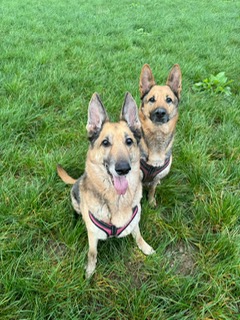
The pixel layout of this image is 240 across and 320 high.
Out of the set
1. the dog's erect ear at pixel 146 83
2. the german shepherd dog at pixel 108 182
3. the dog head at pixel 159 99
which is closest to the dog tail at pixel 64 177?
the german shepherd dog at pixel 108 182

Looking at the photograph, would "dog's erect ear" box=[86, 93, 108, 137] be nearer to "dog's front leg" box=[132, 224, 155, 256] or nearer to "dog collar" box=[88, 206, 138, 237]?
"dog collar" box=[88, 206, 138, 237]

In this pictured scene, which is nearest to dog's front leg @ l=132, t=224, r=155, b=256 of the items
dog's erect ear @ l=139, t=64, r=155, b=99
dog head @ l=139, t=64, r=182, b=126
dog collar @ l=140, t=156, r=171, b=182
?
dog collar @ l=140, t=156, r=171, b=182

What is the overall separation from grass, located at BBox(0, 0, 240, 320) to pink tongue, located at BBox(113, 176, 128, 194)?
Answer: 56 centimetres

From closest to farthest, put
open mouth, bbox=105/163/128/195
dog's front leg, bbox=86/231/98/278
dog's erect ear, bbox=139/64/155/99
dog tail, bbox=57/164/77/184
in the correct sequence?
open mouth, bbox=105/163/128/195 < dog's front leg, bbox=86/231/98/278 < dog tail, bbox=57/164/77/184 < dog's erect ear, bbox=139/64/155/99

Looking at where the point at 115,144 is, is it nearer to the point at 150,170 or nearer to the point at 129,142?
the point at 129,142

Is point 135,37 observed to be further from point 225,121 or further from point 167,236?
point 167,236

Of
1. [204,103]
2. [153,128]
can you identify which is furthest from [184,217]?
[204,103]

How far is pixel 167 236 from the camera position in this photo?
2.37 m

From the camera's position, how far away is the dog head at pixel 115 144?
197 centimetres

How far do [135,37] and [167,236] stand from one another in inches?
217

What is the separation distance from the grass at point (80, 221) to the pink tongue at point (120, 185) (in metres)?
0.56

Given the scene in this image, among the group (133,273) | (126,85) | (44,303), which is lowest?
(133,273)

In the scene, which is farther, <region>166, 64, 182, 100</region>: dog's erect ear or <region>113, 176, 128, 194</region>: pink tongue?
<region>166, 64, 182, 100</region>: dog's erect ear

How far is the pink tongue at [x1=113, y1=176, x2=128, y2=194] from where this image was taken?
2.02 meters
